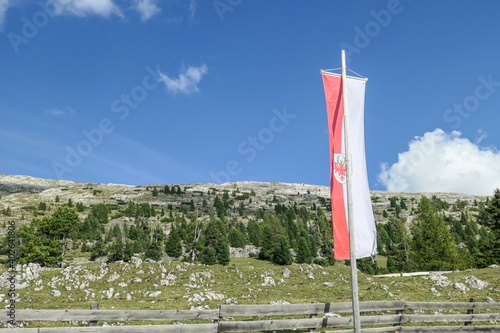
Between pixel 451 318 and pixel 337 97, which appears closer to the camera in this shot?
pixel 337 97

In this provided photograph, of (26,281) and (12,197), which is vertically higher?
(12,197)

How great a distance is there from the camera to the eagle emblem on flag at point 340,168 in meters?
11.2

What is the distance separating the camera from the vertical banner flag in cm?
1105

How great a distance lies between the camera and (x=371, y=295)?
26219mm

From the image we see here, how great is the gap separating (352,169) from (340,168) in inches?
17.5

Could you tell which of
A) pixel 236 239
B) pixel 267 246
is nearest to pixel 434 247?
pixel 267 246

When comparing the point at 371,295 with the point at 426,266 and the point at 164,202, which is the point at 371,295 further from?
the point at 164,202

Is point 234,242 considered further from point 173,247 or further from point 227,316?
point 227,316

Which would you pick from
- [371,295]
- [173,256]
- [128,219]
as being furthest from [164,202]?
[371,295]

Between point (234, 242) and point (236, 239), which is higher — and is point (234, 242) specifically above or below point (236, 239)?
below

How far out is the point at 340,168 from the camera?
37.0ft

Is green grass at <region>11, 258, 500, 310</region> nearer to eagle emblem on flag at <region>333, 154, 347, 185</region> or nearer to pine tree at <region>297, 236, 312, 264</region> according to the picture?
eagle emblem on flag at <region>333, 154, 347, 185</region>

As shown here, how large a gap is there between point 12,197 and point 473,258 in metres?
223

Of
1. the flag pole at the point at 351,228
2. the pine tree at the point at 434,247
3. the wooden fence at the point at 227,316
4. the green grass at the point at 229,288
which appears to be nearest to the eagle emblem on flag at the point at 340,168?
the flag pole at the point at 351,228
